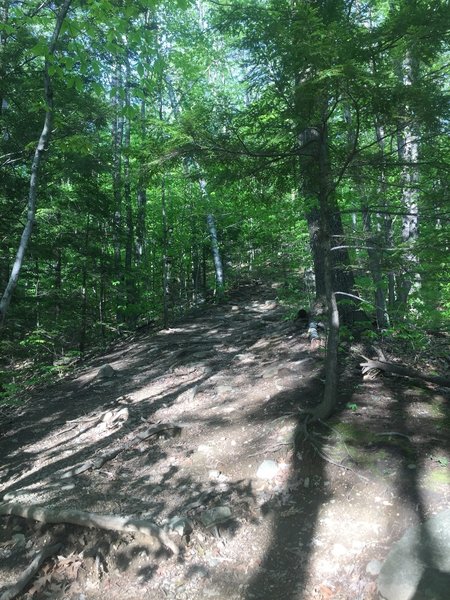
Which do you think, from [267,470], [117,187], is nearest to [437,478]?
[267,470]

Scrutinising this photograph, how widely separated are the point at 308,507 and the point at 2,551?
10.9 ft

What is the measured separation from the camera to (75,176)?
1096 cm

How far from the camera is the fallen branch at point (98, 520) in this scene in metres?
4.14

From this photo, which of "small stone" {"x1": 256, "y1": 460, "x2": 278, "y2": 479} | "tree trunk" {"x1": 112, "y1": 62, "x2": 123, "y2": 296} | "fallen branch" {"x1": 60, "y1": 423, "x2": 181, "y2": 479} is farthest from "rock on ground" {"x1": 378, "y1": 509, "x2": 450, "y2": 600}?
"tree trunk" {"x1": 112, "y1": 62, "x2": 123, "y2": 296}

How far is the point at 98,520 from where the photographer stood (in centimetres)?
433

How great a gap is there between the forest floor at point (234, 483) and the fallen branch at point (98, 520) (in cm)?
7

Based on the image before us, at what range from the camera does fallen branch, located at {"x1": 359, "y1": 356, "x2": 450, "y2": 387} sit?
19.6 feet

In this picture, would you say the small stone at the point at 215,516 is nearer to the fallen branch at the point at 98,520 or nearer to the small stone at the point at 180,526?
the small stone at the point at 180,526

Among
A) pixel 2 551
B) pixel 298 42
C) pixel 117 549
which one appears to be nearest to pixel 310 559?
pixel 117 549

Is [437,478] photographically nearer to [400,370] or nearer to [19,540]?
[400,370]

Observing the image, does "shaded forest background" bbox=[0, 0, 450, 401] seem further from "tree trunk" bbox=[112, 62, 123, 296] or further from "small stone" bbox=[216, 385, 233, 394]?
"small stone" bbox=[216, 385, 233, 394]

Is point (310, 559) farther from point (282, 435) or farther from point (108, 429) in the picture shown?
point (108, 429)

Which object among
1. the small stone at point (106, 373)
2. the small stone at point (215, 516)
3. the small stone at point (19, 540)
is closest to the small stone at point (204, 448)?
the small stone at point (215, 516)

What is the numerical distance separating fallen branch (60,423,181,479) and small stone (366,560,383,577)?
344cm
